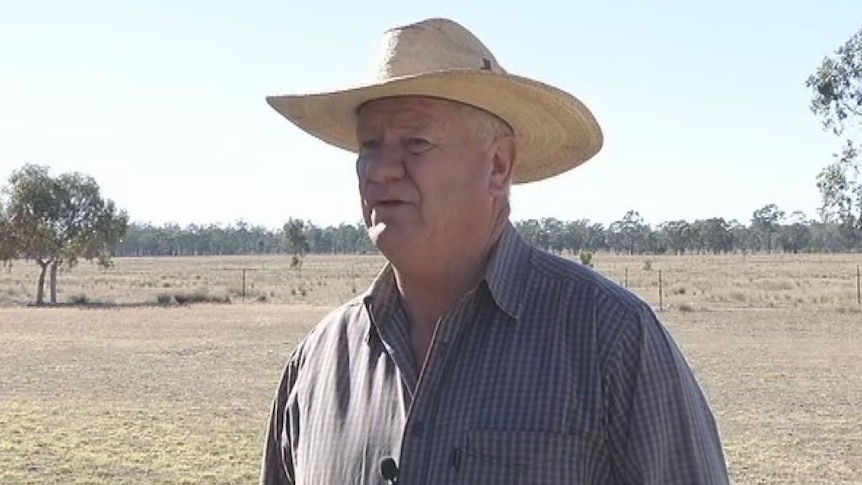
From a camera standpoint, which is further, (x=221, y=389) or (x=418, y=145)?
(x=221, y=389)

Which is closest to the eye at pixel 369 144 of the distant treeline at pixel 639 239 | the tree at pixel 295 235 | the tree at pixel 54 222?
the tree at pixel 54 222

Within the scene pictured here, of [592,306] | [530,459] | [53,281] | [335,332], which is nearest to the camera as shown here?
[530,459]

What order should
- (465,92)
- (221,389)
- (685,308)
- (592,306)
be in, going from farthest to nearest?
(685,308) < (221,389) < (465,92) < (592,306)

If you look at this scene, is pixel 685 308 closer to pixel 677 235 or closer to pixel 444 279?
pixel 444 279

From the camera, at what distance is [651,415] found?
2221 mm

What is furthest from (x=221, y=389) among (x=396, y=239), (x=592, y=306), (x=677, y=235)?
(x=677, y=235)

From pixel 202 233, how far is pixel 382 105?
17396 centimetres

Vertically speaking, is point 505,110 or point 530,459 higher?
point 505,110

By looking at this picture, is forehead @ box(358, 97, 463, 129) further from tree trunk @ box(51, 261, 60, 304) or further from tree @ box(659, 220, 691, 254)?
tree @ box(659, 220, 691, 254)

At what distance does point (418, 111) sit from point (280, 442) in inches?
35.2

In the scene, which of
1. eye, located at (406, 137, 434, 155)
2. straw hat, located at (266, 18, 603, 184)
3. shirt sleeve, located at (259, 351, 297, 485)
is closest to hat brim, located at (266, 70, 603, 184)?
straw hat, located at (266, 18, 603, 184)

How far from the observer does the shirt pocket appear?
2.19 m

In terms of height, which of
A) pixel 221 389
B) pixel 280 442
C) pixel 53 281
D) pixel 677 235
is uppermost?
pixel 677 235

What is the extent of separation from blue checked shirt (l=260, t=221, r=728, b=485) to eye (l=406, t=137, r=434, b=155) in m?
0.25
